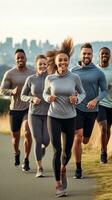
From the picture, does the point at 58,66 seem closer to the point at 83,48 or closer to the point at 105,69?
the point at 83,48

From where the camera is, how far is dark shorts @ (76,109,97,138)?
9906 millimetres

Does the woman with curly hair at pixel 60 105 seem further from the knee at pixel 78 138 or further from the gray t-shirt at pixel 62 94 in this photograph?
the knee at pixel 78 138

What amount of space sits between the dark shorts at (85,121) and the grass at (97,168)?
0.57 meters

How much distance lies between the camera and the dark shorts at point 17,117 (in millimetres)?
10908

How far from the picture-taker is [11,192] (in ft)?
28.3

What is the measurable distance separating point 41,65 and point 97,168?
75.8 inches

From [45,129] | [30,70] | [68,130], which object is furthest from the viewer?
[30,70]

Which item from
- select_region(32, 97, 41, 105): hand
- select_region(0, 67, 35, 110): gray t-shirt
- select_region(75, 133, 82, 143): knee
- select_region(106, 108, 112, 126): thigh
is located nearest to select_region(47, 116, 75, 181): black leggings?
select_region(32, 97, 41, 105): hand

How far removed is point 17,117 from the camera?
1098cm

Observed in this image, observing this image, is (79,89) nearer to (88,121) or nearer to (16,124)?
(88,121)

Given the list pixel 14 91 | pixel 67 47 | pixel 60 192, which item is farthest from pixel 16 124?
pixel 60 192

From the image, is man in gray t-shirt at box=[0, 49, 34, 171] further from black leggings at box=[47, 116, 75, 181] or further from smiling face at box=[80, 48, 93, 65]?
black leggings at box=[47, 116, 75, 181]

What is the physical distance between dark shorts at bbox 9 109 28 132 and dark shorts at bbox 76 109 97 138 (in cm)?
98

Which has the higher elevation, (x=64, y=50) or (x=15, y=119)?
(x=64, y=50)
